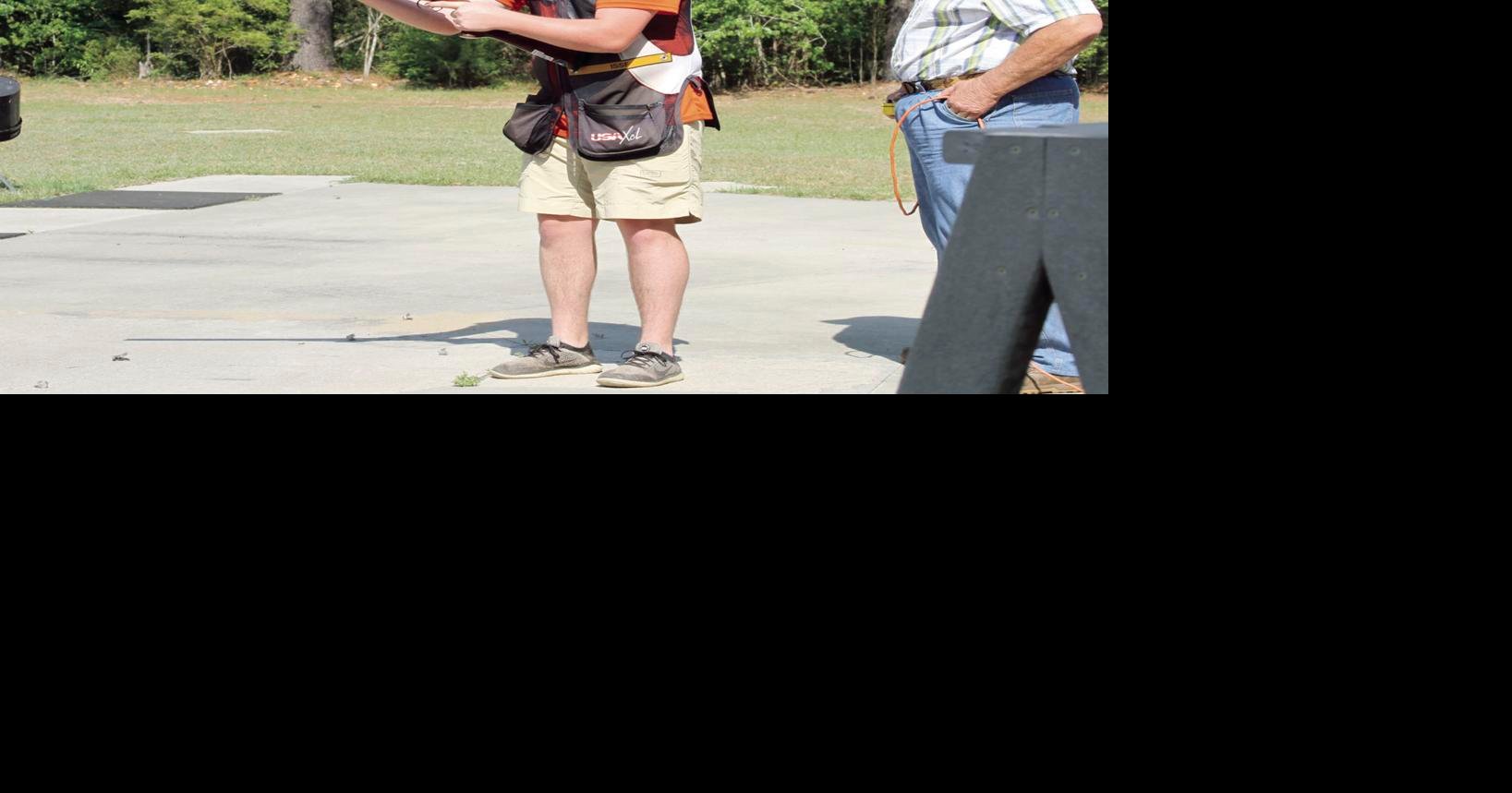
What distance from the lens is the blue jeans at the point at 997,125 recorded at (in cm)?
485

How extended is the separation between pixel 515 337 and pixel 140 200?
587 cm

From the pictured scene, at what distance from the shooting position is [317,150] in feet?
53.9

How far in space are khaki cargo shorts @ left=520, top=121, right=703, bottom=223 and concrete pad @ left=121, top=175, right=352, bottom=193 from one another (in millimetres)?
7128

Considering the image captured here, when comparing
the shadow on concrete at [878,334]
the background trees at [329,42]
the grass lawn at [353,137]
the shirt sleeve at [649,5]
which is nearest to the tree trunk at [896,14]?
the background trees at [329,42]

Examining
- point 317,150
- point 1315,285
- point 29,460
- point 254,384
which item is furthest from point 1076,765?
point 317,150

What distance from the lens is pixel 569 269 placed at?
17.3 ft

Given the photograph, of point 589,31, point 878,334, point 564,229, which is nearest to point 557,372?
point 564,229

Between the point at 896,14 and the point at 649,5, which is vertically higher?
the point at 896,14

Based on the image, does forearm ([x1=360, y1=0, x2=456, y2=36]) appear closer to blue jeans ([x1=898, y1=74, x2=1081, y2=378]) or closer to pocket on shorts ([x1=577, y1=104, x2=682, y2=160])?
pocket on shorts ([x1=577, y1=104, x2=682, y2=160])

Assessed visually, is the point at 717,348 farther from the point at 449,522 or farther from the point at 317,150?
the point at 317,150

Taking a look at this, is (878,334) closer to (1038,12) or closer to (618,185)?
(618,185)

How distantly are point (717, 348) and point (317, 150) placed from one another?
455 inches

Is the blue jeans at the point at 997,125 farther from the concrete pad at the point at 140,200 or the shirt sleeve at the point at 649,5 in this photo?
the concrete pad at the point at 140,200

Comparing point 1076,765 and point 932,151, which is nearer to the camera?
point 1076,765
